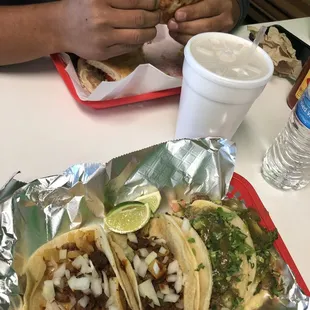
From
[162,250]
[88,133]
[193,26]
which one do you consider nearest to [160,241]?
[162,250]

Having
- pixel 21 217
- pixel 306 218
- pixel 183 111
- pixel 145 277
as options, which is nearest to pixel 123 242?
pixel 145 277

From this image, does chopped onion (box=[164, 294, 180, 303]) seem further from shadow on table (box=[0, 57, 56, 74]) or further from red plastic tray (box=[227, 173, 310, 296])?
shadow on table (box=[0, 57, 56, 74])

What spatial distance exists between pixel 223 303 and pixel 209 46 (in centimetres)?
57

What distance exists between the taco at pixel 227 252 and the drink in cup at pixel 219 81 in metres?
0.21

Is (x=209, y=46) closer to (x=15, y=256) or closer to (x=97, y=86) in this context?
(x=97, y=86)

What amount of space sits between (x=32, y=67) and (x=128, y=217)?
0.57 metres

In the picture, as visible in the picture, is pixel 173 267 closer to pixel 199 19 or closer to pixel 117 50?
pixel 117 50

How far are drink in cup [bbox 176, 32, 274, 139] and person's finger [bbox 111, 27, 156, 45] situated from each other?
17 cm

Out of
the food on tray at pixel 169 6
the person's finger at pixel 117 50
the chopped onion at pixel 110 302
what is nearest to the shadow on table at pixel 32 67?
the person's finger at pixel 117 50

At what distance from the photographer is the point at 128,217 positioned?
3.26ft

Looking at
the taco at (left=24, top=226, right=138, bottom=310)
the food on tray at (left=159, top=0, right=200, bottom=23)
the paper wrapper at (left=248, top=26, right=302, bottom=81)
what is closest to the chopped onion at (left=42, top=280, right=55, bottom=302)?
the taco at (left=24, top=226, right=138, bottom=310)

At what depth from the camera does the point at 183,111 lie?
111 cm

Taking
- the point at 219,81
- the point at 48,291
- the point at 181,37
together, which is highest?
the point at 219,81

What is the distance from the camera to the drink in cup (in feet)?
3.18
